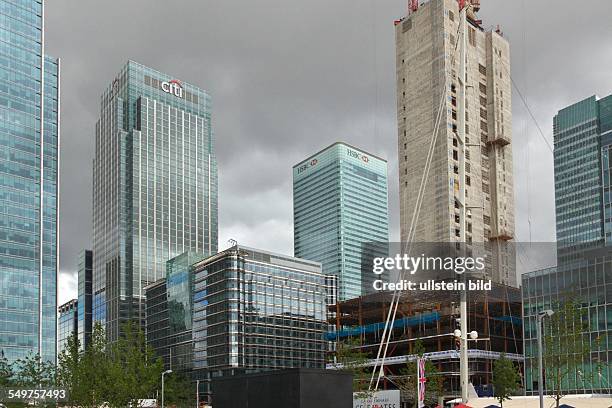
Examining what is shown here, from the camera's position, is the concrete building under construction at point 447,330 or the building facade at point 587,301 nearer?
the building facade at point 587,301

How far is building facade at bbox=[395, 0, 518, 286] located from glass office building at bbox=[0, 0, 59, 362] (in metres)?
85.7

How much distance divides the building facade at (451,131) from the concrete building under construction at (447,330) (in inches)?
600

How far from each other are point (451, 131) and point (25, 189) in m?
98.8

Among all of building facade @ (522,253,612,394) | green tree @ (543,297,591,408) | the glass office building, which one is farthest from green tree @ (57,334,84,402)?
the glass office building

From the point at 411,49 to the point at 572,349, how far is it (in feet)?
349

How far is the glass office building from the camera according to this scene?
568 feet

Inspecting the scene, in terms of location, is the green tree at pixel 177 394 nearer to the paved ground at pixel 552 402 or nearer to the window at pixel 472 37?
the window at pixel 472 37

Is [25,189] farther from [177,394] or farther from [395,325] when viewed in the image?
[395,325]

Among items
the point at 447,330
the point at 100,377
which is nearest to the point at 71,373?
the point at 100,377

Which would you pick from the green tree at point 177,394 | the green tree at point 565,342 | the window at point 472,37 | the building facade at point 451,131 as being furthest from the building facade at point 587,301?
the window at point 472,37

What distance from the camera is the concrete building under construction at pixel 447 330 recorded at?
414 ft

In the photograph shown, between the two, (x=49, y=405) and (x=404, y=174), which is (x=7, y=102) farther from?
(x=49, y=405)

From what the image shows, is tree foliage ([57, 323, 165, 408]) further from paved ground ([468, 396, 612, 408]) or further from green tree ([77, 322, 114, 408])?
paved ground ([468, 396, 612, 408])

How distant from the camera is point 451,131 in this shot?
5920 inches
